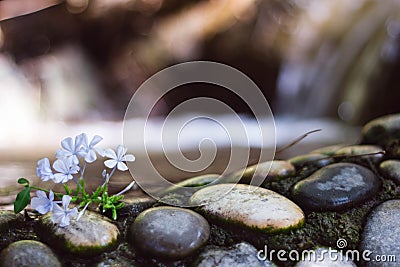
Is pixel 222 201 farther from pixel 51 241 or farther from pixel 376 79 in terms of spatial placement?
pixel 376 79

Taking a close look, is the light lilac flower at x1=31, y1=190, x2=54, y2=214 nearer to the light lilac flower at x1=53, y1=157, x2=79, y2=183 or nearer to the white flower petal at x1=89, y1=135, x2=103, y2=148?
the light lilac flower at x1=53, y1=157, x2=79, y2=183

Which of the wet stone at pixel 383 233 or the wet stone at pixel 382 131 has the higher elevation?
the wet stone at pixel 382 131

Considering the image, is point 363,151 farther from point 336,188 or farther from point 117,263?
point 117,263

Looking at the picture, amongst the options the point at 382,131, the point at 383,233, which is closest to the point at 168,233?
the point at 383,233

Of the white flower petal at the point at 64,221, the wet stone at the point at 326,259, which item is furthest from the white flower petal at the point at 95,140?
the wet stone at the point at 326,259

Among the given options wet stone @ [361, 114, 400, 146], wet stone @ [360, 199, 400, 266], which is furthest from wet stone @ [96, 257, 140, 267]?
wet stone @ [361, 114, 400, 146]

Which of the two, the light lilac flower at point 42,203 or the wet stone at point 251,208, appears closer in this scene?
the light lilac flower at point 42,203

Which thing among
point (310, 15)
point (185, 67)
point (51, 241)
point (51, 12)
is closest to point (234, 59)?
point (185, 67)

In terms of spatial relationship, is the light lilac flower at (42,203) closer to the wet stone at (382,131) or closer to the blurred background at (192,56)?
the wet stone at (382,131)
